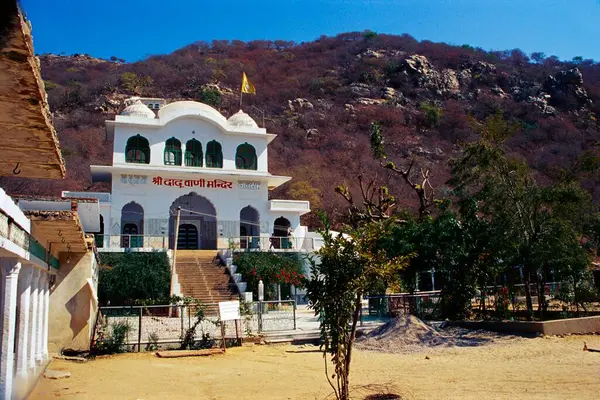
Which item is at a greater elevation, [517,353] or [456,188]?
[456,188]

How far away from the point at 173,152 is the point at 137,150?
1970mm

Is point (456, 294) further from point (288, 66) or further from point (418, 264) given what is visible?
point (288, 66)

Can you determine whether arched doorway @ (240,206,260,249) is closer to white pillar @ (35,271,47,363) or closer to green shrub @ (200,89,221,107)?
white pillar @ (35,271,47,363)

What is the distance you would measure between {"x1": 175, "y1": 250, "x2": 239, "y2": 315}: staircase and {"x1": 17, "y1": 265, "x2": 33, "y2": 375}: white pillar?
41.3ft

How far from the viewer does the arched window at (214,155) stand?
30141 millimetres

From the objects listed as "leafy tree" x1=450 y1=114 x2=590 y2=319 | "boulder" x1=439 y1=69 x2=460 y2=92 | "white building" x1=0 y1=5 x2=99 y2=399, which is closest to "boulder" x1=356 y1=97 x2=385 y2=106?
"boulder" x1=439 y1=69 x2=460 y2=92

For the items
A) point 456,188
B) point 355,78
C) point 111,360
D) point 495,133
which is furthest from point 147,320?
point 355,78

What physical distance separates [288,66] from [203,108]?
197 ft

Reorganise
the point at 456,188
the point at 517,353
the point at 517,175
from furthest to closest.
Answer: the point at 456,188 < the point at 517,175 < the point at 517,353

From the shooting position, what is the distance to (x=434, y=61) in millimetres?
85062

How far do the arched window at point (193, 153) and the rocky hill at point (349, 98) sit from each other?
53.5 ft

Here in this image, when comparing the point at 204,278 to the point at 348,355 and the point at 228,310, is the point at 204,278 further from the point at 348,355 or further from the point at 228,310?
the point at 348,355

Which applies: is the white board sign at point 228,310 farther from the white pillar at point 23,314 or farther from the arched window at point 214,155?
the arched window at point 214,155

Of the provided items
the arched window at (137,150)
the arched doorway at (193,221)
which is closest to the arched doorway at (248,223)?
the arched doorway at (193,221)
